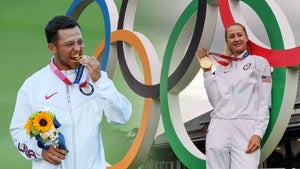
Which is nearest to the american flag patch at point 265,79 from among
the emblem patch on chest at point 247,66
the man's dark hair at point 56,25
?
the emblem patch on chest at point 247,66

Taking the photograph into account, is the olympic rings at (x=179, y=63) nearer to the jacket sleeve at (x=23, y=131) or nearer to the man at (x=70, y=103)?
the man at (x=70, y=103)

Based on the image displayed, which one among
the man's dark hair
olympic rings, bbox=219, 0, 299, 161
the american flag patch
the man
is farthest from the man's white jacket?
olympic rings, bbox=219, 0, 299, 161

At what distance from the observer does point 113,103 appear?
6.18 feet

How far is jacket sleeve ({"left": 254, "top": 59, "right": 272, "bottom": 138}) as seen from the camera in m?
2.96

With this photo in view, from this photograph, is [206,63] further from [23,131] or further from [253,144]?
[23,131]

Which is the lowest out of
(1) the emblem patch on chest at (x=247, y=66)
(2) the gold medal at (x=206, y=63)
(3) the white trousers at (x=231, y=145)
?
(3) the white trousers at (x=231, y=145)

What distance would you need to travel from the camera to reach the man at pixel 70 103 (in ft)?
6.24

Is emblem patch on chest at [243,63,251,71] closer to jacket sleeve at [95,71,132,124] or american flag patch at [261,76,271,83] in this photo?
american flag patch at [261,76,271,83]

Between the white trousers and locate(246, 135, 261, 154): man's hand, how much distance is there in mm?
33

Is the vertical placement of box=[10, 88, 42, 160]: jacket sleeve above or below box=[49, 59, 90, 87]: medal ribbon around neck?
below

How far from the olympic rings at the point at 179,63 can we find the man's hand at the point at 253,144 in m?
0.22

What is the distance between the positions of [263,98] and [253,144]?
316 mm

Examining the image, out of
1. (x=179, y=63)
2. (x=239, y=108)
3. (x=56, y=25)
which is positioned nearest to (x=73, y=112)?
(x=56, y=25)

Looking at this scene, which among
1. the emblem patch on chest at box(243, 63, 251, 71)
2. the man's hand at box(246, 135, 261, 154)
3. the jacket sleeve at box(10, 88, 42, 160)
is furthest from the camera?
the emblem patch on chest at box(243, 63, 251, 71)
